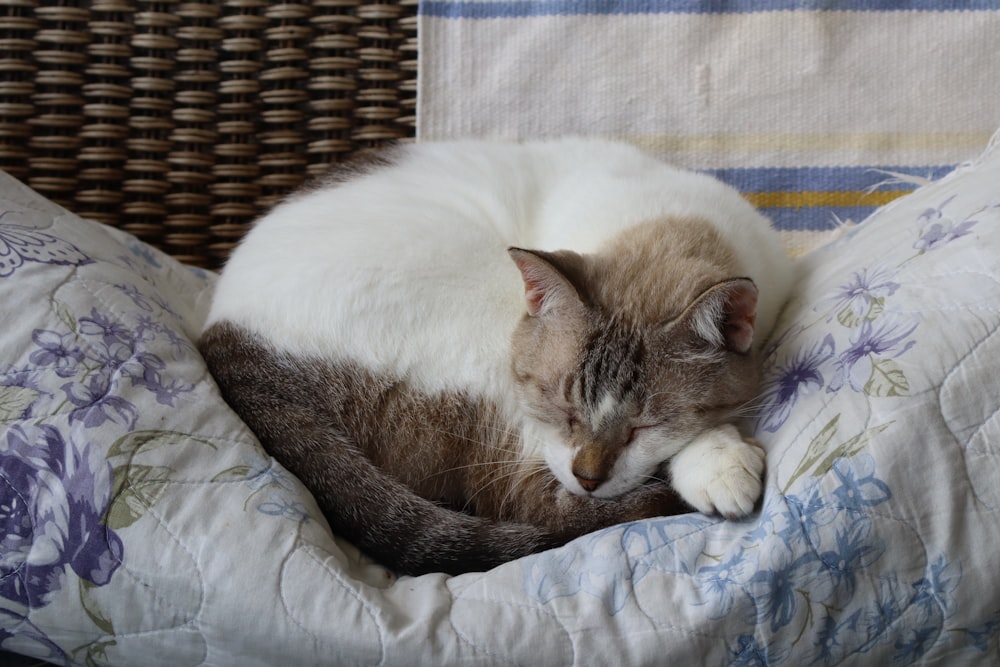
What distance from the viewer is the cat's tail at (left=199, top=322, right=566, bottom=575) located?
1.17 m

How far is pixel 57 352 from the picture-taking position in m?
1.21

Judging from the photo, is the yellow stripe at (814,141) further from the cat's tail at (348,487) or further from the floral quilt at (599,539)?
the cat's tail at (348,487)

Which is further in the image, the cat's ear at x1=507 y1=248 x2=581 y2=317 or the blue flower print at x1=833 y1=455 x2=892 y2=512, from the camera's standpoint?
the cat's ear at x1=507 y1=248 x2=581 y2=317

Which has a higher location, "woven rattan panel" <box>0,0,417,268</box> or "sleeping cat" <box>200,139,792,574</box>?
"woven rattan panel" <box>0,0,417,268</box>

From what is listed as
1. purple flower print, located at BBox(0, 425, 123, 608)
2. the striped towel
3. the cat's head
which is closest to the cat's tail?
the cat's head

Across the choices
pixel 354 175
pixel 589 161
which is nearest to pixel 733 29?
pixel 589 161

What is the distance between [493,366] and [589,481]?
0.79ft

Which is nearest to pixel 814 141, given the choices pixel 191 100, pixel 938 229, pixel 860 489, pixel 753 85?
pixel 753 85

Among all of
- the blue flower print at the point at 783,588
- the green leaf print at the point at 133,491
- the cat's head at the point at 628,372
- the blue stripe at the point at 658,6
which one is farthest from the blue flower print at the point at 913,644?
the blue stripe at the point at 658,6

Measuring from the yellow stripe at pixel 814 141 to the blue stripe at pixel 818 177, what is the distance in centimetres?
5

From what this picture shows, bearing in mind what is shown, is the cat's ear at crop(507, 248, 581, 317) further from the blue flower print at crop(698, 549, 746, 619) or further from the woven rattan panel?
the woven rattan panel

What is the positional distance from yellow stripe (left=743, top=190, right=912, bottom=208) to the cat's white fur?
1.29 ft

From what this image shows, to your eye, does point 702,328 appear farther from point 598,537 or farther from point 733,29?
point 733,29

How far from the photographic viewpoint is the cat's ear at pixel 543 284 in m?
1.20
